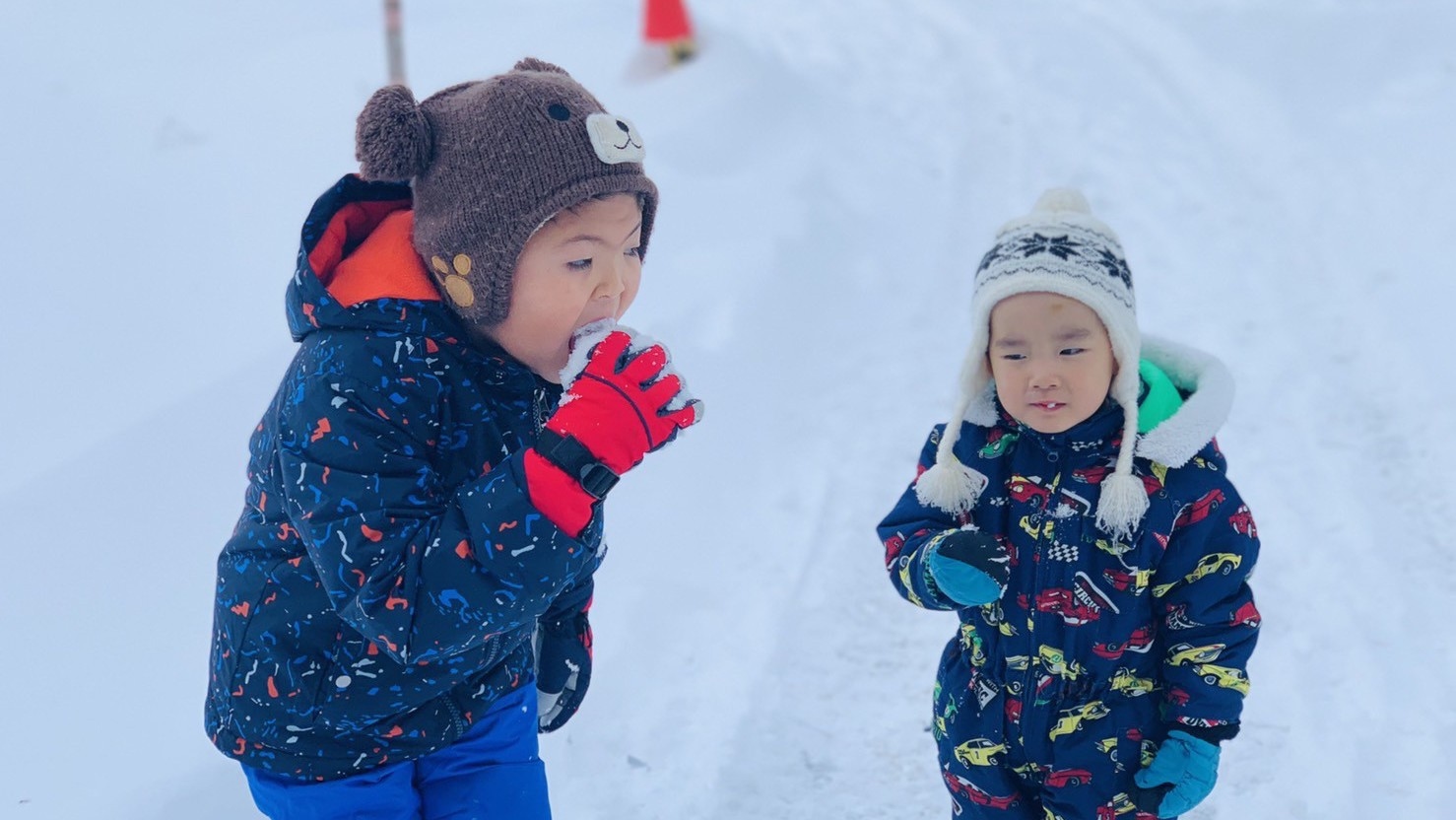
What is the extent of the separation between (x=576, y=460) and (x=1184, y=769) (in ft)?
4.01

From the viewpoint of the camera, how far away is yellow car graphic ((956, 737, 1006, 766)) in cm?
241

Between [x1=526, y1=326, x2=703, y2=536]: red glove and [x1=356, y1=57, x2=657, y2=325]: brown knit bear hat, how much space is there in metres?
0.23

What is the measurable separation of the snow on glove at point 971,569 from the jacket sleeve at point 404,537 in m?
0.62

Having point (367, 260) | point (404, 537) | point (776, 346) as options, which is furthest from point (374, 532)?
point (776, 346)

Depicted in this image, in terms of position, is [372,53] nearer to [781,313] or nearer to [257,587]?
[781,313]

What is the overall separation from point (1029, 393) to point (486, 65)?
5.15 meters

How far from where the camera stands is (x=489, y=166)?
204cm

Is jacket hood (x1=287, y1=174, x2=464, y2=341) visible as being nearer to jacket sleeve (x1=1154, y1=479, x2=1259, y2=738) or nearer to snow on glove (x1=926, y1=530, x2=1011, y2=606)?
snow on glove (x1=926, y1=530, x2=1011, y2=606)

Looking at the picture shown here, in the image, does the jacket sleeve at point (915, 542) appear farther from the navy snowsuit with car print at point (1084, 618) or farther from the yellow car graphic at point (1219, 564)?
the yellow car graphic at point (1219, 564)

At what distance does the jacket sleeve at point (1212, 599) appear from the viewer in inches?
87.5

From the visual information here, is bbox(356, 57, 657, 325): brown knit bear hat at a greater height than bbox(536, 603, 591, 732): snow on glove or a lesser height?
greater

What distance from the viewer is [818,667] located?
3.56 m

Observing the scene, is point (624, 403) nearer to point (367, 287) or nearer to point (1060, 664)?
point (367, 287)

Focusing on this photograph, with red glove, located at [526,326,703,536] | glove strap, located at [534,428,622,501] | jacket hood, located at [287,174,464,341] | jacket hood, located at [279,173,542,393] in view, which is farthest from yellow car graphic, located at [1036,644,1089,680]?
jacket hood, located at [287,174,464,341]
